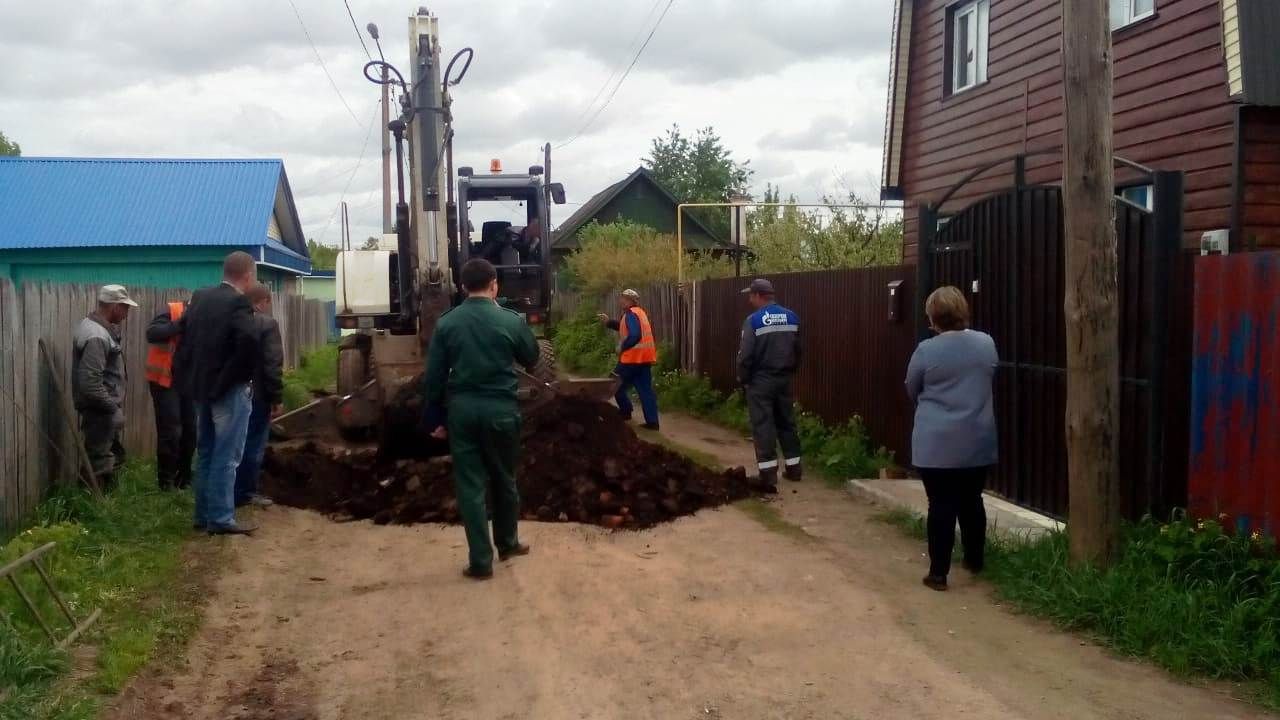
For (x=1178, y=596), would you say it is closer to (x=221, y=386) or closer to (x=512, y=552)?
(x=512, y=552)

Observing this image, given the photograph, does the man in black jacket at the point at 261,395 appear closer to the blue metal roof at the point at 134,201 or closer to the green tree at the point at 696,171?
the blue metal roof at the point at 134,201

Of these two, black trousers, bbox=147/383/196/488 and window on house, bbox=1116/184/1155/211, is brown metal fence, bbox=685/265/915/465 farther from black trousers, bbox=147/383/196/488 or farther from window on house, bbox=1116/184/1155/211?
black trousers, bbox=147/383/196/488

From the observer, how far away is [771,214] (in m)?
26.3

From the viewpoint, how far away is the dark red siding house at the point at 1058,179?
21.2ft

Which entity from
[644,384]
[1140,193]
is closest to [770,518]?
[644,384]

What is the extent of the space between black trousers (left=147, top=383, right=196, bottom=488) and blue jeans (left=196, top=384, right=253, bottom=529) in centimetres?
120

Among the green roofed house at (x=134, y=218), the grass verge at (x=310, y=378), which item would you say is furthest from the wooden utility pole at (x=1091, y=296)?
the green roofed house at (x=134, y=218)

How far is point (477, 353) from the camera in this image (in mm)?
6836

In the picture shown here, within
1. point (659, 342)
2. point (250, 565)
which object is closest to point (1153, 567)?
point (250, 565)

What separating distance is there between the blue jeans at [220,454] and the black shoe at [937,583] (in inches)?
185

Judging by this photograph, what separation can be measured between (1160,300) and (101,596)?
239 inches

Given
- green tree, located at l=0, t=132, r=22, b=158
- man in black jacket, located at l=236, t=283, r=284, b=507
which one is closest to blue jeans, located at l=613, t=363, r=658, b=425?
man in black jacket, located at l=236, t=283, r=284, b=507

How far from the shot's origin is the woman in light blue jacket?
21.4ft

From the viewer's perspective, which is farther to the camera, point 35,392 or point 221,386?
point 35,392
